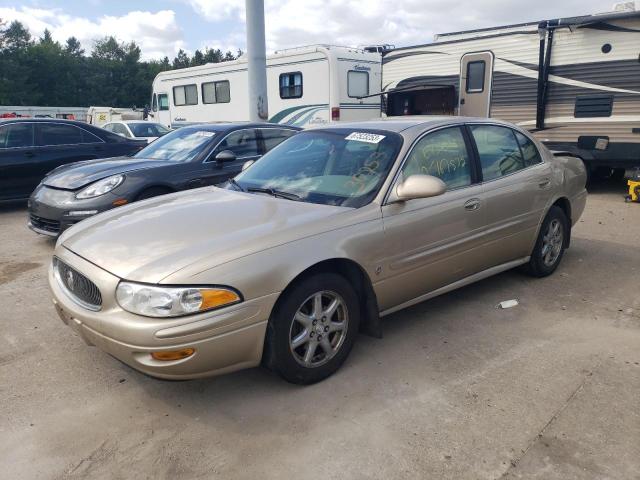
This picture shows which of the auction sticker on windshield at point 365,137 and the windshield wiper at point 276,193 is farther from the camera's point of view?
the auction sticker on windshield at point 365,137

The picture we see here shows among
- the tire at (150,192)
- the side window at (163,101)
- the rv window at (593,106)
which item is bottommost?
the tire at (150,192)

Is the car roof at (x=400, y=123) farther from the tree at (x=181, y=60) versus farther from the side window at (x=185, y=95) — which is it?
the tree at (x=181, y=60)

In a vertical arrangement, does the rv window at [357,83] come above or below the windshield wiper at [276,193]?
above

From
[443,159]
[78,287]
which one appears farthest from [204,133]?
[78,287]

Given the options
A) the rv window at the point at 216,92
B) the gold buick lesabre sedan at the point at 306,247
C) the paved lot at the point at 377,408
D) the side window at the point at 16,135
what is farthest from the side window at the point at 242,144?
the rv window at the point at 216,92

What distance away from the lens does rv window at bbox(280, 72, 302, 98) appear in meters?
13.7

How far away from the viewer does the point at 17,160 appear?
8.15 m

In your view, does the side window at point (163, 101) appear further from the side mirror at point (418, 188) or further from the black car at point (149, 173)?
the side mirror at point (418, 188)

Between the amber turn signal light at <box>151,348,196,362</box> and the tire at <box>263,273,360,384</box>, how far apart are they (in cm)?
46

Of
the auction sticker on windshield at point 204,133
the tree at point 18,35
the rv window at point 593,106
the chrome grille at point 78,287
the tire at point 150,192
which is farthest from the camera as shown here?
the tree at point 18,35

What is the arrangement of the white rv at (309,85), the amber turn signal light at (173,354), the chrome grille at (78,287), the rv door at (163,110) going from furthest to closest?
the rv door at (163,110)
the white rv at (309,85)
the chrome grille at (78,287)
the amber turn signal light at (173,354)

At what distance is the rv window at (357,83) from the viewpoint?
13.2 meters

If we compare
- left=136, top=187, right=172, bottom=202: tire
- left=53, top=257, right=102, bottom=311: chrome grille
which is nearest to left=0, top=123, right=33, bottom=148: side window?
left=136, top=187, right=172, bottom=202: tire

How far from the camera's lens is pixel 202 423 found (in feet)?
9.41
